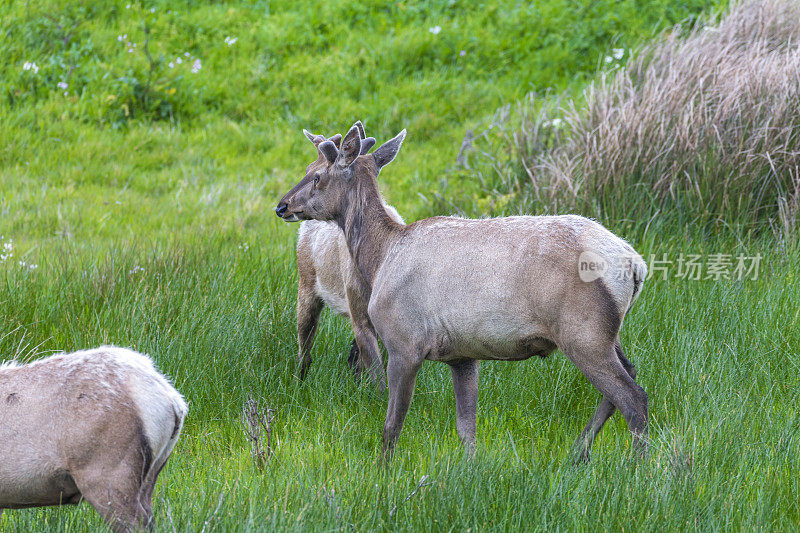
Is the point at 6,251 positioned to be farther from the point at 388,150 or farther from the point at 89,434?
the point at 89,434

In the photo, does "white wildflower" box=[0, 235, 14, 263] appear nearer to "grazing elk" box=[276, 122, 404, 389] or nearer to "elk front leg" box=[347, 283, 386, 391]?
"grazing elk" box=[276, 122, 404, 389]

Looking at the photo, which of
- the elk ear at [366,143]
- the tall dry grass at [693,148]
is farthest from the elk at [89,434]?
the tall dry grass at [693,148]

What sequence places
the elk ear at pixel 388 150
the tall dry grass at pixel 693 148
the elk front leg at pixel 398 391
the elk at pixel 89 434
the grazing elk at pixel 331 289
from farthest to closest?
the tall dry grass at pixel 693 148 → the grazing elk at pixel 331 289 → the elk ear at pixel 388 150 → the elk front leg at pixel 398 391 → the elk at pixel 89 434

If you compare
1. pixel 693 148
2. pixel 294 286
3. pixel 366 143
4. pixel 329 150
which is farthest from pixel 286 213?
pixel 693 148

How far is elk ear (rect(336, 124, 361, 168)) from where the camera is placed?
569cm

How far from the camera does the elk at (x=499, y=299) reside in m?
4.64

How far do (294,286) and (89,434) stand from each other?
13.7 feet

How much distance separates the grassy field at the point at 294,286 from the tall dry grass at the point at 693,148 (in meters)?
0.29

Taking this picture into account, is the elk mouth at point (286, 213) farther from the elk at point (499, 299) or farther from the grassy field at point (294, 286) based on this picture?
the grassy field at point (294, 286)

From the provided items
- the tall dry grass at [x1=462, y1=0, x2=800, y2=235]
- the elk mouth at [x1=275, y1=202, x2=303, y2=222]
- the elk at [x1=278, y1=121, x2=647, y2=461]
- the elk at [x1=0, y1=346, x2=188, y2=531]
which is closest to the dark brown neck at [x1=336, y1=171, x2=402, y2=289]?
the elk at [x1=278, y1=121, x2=647, y2=461]

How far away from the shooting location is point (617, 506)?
13.2 ft

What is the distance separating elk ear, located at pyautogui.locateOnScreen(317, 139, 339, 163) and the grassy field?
1.49m

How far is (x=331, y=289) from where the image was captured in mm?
6695

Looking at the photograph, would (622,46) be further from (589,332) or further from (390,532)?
(390,532)
